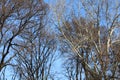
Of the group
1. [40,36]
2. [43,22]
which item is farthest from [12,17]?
[40,36]

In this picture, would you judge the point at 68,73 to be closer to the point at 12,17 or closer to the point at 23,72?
the point at 23,72

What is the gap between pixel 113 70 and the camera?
2855cm

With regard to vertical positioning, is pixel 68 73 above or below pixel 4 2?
below

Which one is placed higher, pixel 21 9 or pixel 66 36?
pixel 21 9

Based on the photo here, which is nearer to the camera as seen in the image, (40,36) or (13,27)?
(13,27)

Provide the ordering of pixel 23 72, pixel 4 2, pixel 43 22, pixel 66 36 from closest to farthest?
pixel 66 36 → pixel 4 2 → pixel 43 22 → pixel 23 72

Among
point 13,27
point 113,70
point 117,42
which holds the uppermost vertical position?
point 13,27

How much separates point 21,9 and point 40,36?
770cm

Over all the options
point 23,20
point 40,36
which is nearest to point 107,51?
point 23,20

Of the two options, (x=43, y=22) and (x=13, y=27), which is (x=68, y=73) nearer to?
(x=43, y=22)

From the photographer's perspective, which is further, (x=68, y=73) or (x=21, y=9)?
(x=68, y=73)

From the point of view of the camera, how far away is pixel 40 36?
39.8 metres

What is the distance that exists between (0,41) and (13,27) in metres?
1.74

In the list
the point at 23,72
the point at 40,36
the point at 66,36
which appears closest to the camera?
the point at 66,36
